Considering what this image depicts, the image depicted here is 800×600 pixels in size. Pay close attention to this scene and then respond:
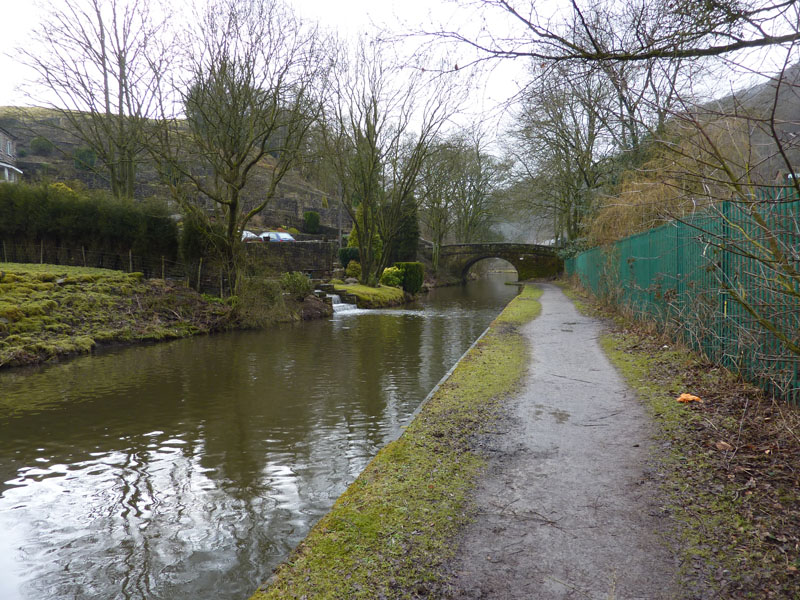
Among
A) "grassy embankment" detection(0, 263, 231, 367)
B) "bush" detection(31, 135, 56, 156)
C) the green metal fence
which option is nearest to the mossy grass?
"grassy embankment" detection(0, 263, 231, 367)

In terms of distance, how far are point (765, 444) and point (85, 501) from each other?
208 inches

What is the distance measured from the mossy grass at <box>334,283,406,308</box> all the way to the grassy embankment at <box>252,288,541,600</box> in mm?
17329

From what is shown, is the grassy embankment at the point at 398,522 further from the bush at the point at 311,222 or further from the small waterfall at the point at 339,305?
the bush at the point at 311,222

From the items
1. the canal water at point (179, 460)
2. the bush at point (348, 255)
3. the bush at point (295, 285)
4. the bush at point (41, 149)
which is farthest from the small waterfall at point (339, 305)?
the bush at point (41, 149)

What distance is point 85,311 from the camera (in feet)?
42.3

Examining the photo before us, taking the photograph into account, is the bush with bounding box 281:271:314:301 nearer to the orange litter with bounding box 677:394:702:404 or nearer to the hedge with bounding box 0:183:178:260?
the hedge with bounding box 0:183:178:260

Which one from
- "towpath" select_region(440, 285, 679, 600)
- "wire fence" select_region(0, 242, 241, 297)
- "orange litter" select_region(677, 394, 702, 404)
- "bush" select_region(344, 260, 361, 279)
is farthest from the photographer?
"bush" select_region(344, 260, 361, 279)

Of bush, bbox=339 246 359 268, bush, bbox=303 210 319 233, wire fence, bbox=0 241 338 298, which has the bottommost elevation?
wire fence, bbox=0 241 338 298

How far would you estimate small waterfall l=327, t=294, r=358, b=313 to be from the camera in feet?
69.2

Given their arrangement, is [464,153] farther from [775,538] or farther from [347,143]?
[775,538]

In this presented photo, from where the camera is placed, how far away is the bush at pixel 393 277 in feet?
97.6

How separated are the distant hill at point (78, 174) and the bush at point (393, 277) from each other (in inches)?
447

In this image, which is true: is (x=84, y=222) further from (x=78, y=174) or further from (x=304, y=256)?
(x=78, y=174)

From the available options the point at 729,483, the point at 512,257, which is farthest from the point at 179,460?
the point at 512,257
